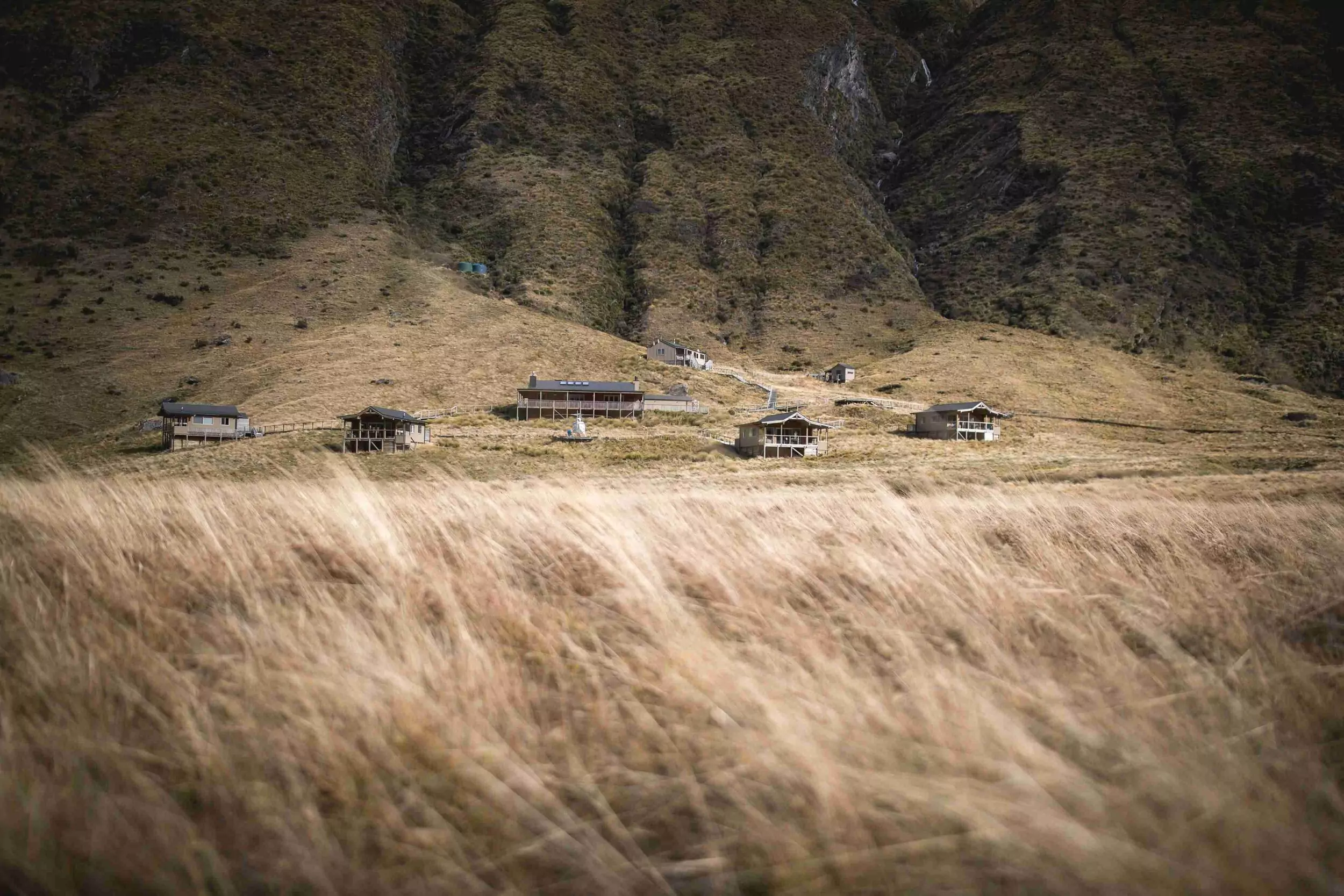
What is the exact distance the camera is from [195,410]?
4600cm

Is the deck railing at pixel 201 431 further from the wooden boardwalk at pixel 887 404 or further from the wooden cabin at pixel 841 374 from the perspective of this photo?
the wooden cabin at pixel 841 374

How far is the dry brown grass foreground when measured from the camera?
1560 millimetres

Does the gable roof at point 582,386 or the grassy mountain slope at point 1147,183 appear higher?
the grassy mountain slope at point 1147,183

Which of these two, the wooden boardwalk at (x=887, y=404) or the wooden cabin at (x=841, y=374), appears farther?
the wooden cabin at (x=841, y=374)

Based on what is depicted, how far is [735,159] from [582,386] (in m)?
83.9

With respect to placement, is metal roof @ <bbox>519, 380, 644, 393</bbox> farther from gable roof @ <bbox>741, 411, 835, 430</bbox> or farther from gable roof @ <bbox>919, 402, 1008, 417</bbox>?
gable roof @ <bbox>919, 402, 1008, 417</bbox>

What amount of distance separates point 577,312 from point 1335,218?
116 m

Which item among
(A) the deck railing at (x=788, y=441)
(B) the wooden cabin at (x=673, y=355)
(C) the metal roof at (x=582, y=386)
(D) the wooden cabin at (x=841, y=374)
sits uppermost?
(B) the wooden cabin at (x=673, y=355)

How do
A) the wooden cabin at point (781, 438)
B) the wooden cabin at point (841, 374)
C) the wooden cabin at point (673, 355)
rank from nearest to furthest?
the wooden cabin at point (781, 438) → the wooden cabin at point (841, 374) → the wooden cabin at point (673, 355)

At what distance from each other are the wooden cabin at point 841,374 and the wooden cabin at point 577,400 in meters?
24.9

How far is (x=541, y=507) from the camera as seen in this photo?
4.55 m

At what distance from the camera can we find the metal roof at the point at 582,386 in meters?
56.0

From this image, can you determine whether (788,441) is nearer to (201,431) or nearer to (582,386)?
(582,386)

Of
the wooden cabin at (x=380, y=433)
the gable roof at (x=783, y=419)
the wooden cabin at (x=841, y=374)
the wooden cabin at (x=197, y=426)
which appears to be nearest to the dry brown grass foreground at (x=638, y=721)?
the gable roof at (x=783, y=419)
